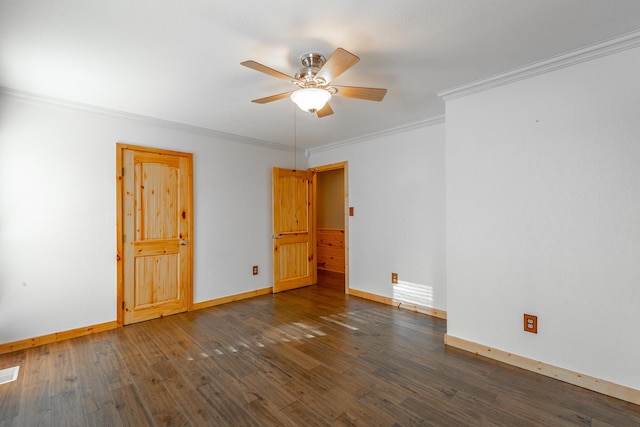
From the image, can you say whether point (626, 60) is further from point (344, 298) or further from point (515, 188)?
point (344, 298)

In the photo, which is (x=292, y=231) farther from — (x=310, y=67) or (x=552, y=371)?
(x=552, y=371)

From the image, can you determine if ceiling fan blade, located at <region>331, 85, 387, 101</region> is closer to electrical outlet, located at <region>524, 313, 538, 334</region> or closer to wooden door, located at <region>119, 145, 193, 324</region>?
electrical outlet, located at <region>524, 313, 538, 334</region>

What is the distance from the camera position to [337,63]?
5.97ft

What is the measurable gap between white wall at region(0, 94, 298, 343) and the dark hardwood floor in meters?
0.38

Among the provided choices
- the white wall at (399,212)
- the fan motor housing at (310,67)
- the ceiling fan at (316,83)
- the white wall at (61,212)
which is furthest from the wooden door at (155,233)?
the white wall at (399,212)

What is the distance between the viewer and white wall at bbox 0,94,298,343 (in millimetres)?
2729

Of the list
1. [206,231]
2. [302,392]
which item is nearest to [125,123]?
[206,231]

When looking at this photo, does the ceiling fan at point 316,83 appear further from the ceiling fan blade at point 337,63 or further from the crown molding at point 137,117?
the crown molding at point 137,117

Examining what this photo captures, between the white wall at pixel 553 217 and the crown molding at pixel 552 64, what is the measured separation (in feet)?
0.16

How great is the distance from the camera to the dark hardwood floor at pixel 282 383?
181 cm

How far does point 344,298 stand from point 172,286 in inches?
94.0

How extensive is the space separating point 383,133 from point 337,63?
2433 millimetres

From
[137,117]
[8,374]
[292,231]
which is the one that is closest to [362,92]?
[137,117]

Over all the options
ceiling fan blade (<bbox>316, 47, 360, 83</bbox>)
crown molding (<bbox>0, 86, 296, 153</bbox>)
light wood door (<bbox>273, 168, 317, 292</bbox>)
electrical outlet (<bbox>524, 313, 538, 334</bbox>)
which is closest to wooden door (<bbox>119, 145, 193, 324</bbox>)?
crown molding (<bbox>0, 86, 296, 153</bbox>)
